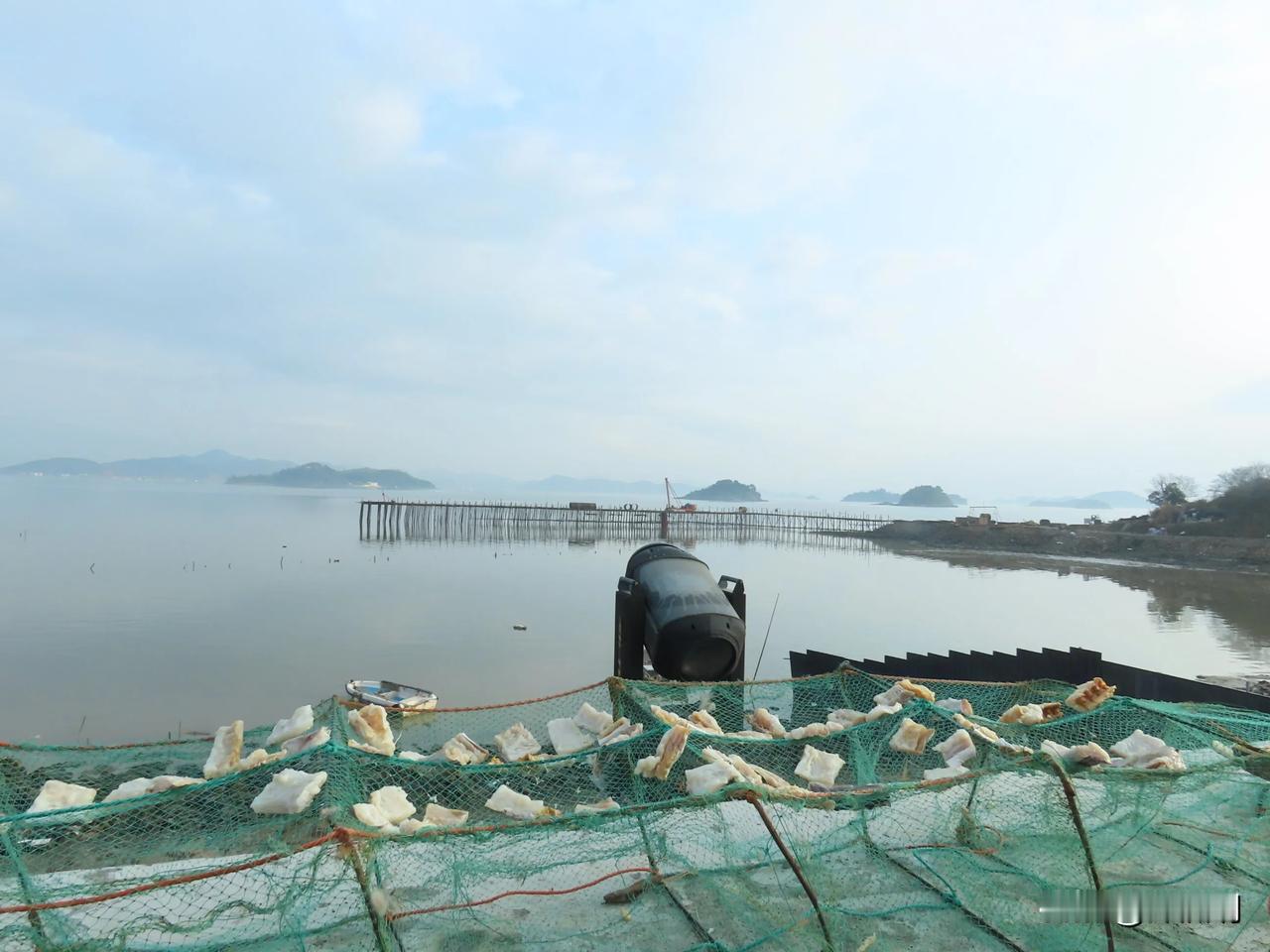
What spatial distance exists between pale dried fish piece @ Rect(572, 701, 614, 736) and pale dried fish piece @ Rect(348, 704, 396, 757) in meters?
1.53

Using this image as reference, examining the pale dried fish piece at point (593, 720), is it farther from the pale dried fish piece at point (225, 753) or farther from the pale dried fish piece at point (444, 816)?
the pale dried fish piece at point (225, 753)

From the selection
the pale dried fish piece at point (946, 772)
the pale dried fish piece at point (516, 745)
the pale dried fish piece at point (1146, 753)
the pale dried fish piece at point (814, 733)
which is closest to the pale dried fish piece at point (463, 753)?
the pale dried fish piece at point (516, 745)

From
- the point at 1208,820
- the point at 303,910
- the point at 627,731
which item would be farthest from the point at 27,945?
the point at 1208,820

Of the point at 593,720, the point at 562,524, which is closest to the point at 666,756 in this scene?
the point at 593,720

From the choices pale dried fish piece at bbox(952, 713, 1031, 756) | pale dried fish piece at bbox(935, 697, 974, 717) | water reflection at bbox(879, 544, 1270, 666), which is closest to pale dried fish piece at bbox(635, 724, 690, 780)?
pale dried fish piece at bbox(952, 713, 1031, 756)

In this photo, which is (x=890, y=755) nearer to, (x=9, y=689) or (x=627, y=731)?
(x=627, y=731)

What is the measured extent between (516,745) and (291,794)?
211cm

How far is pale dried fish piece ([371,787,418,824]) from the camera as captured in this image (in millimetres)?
4699

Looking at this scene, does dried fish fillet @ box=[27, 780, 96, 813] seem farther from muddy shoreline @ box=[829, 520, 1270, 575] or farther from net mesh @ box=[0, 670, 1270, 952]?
muddy shoreline @ box=[829, 520, 1270, 575]

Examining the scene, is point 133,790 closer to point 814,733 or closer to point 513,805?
point 513,805

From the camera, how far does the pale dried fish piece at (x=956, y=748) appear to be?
18.1 feet

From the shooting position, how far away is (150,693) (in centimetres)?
1505

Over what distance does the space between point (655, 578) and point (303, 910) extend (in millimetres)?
6878

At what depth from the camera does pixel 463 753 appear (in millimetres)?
6141
